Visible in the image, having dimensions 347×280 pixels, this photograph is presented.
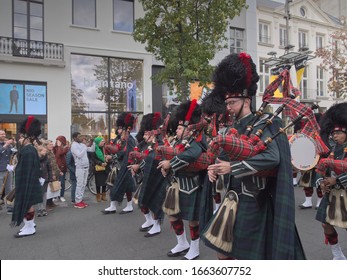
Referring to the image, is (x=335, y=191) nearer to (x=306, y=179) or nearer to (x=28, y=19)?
(x=306, y=179)

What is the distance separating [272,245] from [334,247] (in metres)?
1.99

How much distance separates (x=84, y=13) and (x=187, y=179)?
45.5 feet

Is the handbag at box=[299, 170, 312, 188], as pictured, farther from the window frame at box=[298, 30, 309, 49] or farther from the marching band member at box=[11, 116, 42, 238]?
the window frame at box=[298, 30, 309, 49]

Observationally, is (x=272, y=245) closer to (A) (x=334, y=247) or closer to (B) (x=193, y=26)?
(A) (x=334, y=247)

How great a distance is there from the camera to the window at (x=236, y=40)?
792 inches

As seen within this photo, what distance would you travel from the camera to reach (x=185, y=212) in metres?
4.22

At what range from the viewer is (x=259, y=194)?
257 cm

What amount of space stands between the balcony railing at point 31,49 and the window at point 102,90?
0.77 metres

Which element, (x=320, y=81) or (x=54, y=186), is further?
(x=320, y=81)

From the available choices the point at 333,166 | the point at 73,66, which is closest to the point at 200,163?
the point at 333,166

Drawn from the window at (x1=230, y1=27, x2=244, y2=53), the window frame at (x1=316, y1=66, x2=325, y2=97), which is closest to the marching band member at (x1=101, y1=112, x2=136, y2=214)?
the window at (x1=230, y1=27, x2=244, y2=53)

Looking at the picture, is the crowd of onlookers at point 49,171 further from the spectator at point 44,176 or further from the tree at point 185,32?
the tree at point 185,32

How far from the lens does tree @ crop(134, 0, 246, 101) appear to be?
418 inches

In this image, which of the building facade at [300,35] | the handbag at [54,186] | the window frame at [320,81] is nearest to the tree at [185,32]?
the handbag at [54,186]
